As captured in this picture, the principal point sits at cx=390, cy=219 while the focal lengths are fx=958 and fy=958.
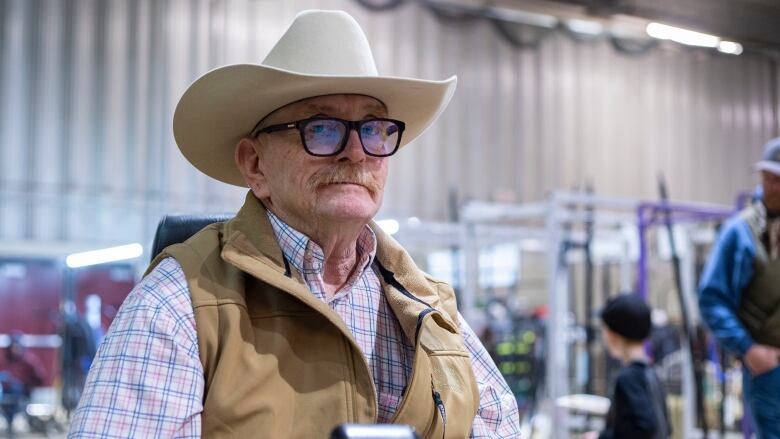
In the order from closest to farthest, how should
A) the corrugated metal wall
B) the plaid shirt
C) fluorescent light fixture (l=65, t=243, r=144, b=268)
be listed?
the plaid shirt → fluorescent light fixture (l=65, t=243, r=144, b=268) → the corrugated metal wall

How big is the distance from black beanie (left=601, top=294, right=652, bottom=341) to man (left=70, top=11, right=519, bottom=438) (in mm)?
2156

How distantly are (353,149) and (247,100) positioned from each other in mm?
179

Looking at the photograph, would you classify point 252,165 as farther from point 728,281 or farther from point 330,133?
point 728,281

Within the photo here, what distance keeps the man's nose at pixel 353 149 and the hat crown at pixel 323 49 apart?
0.38 ft

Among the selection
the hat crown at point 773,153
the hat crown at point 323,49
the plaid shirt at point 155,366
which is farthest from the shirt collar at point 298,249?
the hat crown at point 773,153

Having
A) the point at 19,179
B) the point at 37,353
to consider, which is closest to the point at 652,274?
the point at 37,353

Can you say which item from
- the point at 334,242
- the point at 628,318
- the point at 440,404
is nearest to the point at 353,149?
the point at 334,242

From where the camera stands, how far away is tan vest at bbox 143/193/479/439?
1263 mm

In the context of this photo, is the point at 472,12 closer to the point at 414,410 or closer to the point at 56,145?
the point at 56,145

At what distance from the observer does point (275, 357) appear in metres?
1.31

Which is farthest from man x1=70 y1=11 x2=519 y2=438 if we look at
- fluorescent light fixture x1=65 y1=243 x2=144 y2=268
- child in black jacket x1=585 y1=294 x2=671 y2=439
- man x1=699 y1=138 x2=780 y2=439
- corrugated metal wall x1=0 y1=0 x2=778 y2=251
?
fluorescent light fixture x1=65 y1=243 x2=144 y2=268

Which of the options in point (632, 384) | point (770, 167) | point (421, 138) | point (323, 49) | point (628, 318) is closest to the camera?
point (323, 49)

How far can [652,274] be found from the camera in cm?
827

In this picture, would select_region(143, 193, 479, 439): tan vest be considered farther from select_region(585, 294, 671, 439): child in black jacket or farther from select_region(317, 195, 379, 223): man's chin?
select_region(585, 294, 671, 439): child in black jacket
